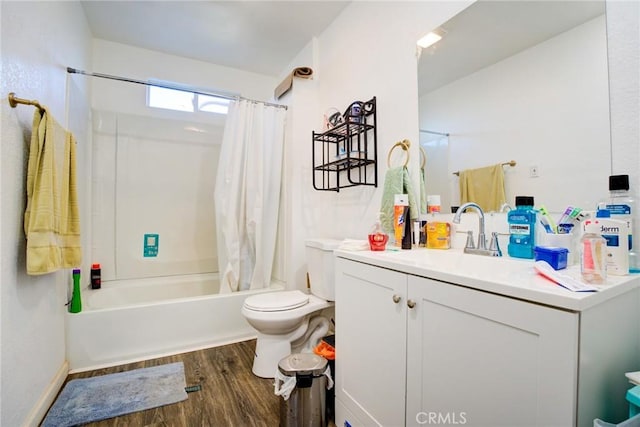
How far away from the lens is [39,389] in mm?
1360

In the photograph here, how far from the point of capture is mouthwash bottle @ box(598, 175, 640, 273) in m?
0.85

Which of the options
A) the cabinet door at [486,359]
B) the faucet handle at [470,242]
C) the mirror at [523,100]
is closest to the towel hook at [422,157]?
the mirror at [523,100]

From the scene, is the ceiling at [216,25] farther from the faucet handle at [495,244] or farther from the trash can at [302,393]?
the trash can at [302,393]

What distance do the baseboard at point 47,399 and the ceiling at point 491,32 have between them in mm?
2369

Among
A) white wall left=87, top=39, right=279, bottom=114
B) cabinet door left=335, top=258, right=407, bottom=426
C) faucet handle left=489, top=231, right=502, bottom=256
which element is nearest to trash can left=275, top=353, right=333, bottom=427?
cabinet door left=335, top=258, right=407, bottom=426

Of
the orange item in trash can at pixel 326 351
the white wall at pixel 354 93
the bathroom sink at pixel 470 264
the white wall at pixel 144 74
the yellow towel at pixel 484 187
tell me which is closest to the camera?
the bathroom sink at pixel 470 264

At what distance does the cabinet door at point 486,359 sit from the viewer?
1.99 feet

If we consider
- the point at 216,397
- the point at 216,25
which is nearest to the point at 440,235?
the point at 216,397

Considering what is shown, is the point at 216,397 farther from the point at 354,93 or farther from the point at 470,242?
the point at 354,93

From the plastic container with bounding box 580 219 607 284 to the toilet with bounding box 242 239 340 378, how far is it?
1217 millimetres

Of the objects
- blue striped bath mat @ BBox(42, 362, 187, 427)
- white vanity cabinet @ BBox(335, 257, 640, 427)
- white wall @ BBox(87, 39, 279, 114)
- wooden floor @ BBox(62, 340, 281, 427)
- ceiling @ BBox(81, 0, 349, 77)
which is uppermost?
ceiling @ BBox(81, 0, 349, 77)

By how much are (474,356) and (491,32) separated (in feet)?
4.21

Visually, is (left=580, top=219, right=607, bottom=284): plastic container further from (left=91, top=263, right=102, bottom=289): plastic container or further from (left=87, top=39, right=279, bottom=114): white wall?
(left=87, top=39, right=279, bottom=114): white wall

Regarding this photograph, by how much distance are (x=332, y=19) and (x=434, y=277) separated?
87.0 inches
